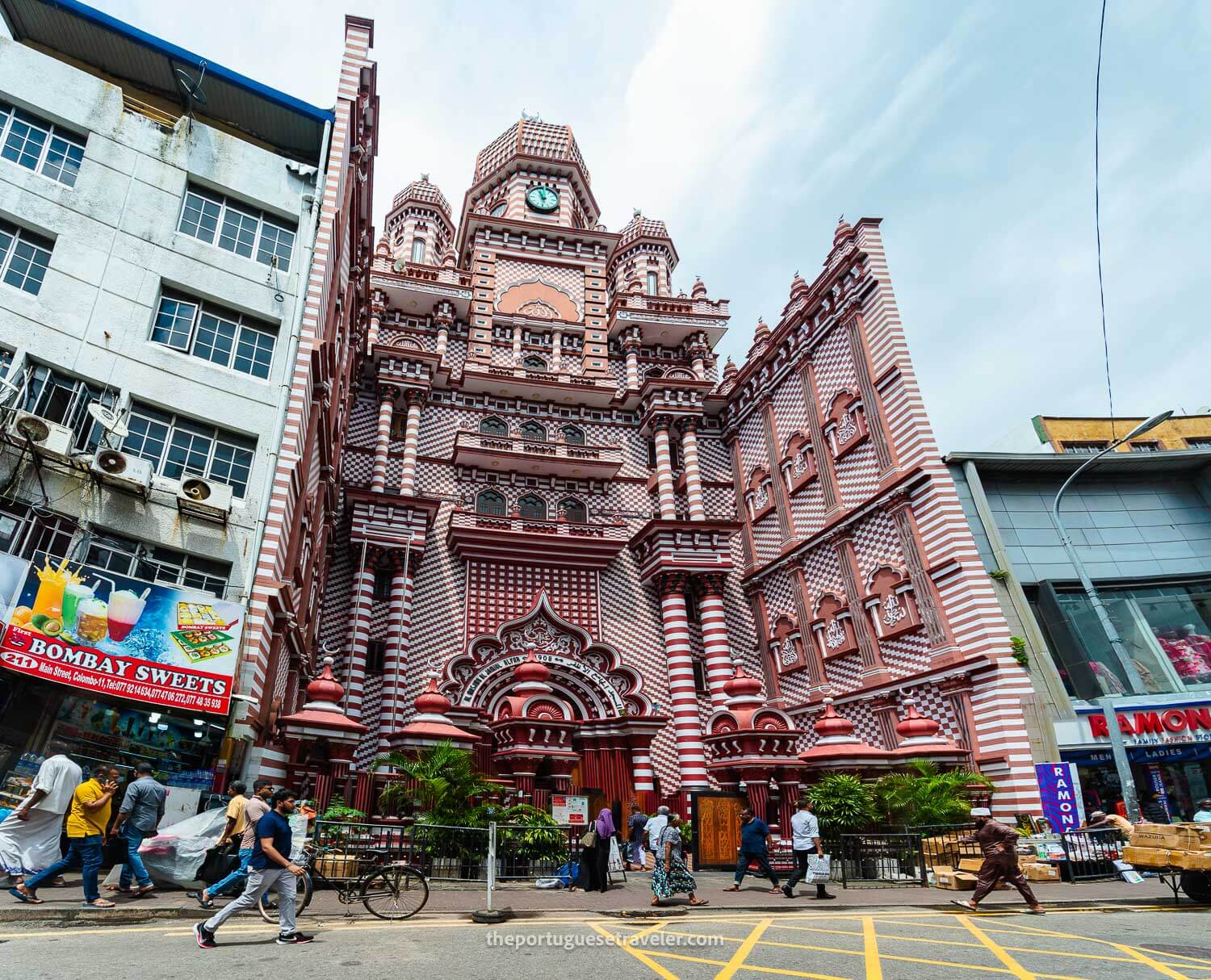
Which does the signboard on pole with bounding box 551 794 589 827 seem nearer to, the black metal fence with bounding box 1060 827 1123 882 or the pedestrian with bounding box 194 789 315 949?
the black metal fence with bounding box 1060 827 1123 882

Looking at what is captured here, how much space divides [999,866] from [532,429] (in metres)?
23.4

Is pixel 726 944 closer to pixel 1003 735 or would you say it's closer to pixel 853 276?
pixel 1003 735

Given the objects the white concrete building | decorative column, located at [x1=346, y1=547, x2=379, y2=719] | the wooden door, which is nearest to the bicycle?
the white concrete building

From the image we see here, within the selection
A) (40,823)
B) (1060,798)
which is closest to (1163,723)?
(1060,798)

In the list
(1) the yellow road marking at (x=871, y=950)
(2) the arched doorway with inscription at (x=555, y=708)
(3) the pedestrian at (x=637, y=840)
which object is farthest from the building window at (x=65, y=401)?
(1) the yellow road marking at (x=871, y=950)

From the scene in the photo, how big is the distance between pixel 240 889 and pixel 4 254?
45.9 feet

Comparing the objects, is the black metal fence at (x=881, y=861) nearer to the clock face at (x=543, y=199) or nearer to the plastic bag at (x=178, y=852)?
the plastic bag at (x=178, y=852)

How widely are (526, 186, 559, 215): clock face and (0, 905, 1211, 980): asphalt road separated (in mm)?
34108

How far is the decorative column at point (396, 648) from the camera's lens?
23156 mm

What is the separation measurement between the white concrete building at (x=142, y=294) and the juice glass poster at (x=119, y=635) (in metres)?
0.81

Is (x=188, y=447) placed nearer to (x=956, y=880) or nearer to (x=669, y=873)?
(x=669, y=873)

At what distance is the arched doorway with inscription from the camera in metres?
20.2

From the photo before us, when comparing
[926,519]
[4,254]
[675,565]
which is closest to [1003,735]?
[926,519]

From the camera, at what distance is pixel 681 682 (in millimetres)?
25891
